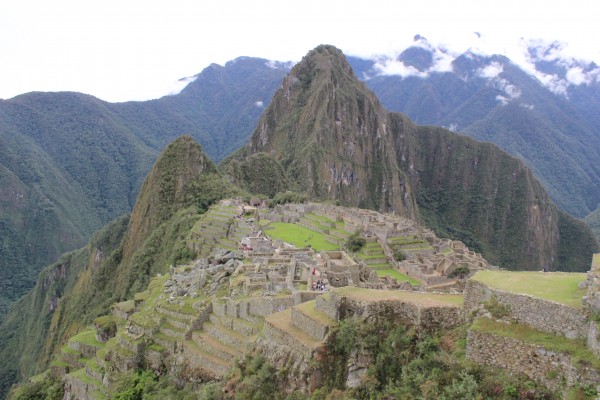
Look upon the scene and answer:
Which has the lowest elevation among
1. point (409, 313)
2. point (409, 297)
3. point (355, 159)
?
point (409, 313)

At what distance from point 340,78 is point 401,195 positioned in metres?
43.8

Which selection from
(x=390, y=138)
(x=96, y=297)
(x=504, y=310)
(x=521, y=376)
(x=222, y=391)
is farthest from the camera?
(x=390, y=138)

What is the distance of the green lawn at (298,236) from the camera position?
51.0 meters

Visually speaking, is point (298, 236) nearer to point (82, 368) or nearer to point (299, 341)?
point (82, 368)

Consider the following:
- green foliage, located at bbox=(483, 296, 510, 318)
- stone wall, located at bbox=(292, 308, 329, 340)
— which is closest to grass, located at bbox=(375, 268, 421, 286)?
stone wall, located at bbox=(292, 308, 329, 340)

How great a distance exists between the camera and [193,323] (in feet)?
65.1

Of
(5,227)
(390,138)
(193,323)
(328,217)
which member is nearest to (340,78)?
(390,138)

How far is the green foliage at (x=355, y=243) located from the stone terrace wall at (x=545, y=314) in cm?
4006

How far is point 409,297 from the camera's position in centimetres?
1366

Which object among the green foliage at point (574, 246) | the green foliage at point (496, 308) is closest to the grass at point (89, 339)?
the green foliage at point (496, 308)

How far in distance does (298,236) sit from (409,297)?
4165cm

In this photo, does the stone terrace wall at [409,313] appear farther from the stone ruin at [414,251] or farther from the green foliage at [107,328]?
the stone ruin at [414,251]

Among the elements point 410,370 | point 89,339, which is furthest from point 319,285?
point 89,339

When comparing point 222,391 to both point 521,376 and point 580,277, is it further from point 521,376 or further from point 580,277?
point 580,277
